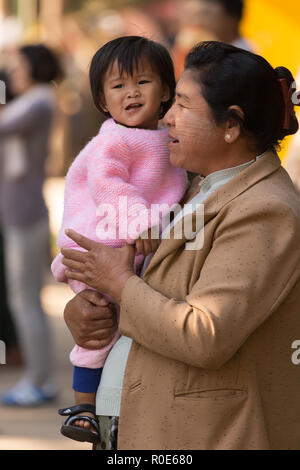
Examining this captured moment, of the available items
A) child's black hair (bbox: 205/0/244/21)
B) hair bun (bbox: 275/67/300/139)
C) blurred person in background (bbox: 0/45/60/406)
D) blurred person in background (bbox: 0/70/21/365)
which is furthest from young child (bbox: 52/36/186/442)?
blurred person in background (bbox: 0/70/21/365)

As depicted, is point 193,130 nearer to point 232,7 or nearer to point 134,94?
point 134,94

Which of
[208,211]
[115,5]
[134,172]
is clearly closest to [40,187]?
[134,172]

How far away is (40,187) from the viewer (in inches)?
240

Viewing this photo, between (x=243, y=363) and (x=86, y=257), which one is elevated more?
(x=86, y=257)

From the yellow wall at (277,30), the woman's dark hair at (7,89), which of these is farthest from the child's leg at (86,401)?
the yellow wall at (277,30)

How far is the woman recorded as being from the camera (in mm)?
2240

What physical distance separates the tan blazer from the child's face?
436mm

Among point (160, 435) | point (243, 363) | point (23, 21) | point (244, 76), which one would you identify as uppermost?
point (23, 21)

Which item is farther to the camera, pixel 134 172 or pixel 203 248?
pixel 134 172

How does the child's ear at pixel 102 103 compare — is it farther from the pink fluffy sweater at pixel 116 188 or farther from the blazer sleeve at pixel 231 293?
the blazer sleeve at pixel 231 293

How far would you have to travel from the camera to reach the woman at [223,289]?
2240 millimetres

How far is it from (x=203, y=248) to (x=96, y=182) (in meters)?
0.44

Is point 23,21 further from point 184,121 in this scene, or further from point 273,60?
point 184,121

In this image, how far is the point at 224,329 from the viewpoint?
7.26 feet
